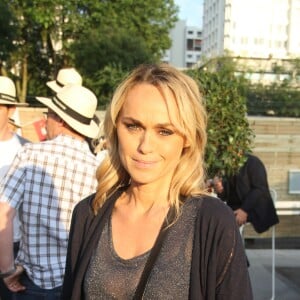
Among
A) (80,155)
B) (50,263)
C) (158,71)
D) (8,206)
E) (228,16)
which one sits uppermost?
(228,16)

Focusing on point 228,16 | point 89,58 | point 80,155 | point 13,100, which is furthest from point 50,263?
point 89,58

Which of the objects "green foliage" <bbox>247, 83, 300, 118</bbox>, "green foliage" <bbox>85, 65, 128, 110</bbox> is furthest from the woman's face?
"green foliage" <bbox>247, 83, 300, 118</bbox>

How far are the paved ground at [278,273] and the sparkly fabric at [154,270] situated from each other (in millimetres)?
3986

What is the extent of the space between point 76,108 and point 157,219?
1567 millimetres

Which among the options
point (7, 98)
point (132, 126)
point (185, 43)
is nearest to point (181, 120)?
point (132, 126)

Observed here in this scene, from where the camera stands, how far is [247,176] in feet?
14.1

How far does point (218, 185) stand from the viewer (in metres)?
4.27

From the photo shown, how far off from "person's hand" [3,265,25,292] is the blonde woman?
3.30ft

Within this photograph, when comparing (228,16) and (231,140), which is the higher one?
(228,16)

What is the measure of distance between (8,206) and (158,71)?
1.29 m

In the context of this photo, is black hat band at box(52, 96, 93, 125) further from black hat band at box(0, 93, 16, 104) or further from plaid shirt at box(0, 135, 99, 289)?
black hat band at box(0, 93, 16, 104)

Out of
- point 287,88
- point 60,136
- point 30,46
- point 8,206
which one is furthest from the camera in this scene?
point 30,46

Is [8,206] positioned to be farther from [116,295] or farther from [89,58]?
[89,58]

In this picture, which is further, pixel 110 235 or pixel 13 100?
pixel 13 100
